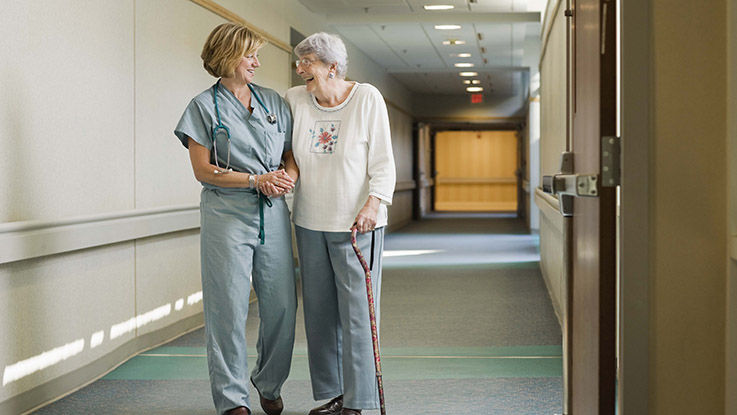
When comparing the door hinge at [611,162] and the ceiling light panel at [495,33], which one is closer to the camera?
the door hinge at [611,162]

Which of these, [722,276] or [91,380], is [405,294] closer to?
[91,380]

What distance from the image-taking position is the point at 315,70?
3453 mm

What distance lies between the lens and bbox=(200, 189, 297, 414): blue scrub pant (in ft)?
11.3

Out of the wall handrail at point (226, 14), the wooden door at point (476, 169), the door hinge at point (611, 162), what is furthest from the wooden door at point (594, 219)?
the wooden door at point (476, 169)

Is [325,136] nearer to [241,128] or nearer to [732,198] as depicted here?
[241,128]

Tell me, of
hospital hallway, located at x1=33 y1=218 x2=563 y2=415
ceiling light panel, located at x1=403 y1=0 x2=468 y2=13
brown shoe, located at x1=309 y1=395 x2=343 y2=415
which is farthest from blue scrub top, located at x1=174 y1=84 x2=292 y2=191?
ceiling light panel, located at x1=403 y1=0 x2=468 y2=13

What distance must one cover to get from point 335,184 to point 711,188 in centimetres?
193

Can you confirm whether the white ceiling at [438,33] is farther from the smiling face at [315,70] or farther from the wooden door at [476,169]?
the wooden door at [476,169]

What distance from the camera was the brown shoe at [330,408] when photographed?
3594 millimetres

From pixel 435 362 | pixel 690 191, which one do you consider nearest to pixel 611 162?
pixel 690 191

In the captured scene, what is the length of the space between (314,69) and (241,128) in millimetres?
395

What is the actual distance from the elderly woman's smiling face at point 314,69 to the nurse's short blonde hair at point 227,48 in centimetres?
22

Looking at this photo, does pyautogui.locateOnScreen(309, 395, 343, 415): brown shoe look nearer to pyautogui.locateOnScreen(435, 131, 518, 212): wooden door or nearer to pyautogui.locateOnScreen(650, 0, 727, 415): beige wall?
pyautogui.locateOnScreen(650, 0, 727, 415): beige wall

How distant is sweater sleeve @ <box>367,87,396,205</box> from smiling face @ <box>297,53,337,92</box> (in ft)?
0.66
